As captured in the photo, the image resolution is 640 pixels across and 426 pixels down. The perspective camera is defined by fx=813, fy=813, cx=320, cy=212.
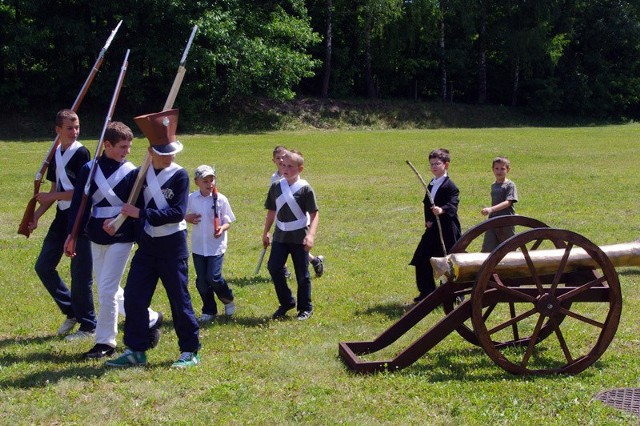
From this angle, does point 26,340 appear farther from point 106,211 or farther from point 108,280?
point 106,211

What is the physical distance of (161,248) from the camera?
20.9 ft

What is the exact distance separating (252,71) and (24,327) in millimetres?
35073

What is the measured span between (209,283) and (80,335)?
1.45 meters

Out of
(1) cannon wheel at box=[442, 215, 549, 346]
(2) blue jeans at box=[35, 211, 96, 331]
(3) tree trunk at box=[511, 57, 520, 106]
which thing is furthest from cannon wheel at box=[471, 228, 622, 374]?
(3) tree trunk at box=[511, 57, 520, 106]

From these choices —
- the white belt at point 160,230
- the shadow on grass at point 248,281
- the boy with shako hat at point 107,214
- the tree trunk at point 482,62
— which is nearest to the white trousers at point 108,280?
the boy with shako hat at point 107,214

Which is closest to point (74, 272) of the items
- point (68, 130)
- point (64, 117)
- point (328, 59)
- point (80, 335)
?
point (80, 335)

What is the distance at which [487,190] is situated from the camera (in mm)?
18922

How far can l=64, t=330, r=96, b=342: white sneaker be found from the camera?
24.1 feet

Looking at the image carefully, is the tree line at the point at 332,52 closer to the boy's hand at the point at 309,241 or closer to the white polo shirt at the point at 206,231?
the white polo shirt at the point at 206,231

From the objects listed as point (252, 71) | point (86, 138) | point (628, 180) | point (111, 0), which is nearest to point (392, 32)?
point (252, 71)

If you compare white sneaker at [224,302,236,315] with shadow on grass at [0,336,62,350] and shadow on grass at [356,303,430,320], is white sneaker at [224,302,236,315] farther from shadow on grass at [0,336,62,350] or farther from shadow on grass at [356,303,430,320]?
shadow on grass at [0,336,62,350]

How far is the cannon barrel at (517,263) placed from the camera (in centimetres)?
616

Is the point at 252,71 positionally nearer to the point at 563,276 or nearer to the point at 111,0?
the point at 111,0

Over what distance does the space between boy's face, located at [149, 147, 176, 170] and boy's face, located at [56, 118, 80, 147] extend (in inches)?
51.4
